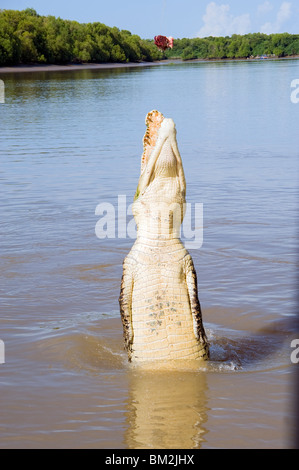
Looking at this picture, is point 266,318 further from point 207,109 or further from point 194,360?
point 207,109

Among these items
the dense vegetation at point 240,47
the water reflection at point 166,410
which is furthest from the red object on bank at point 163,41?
the dense vegetation at point 240,47

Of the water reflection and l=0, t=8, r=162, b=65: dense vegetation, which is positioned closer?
the water reflection

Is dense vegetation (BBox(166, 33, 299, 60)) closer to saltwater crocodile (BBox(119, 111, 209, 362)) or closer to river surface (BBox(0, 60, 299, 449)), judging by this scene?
river surface (BBox(0, 60, 299, 449))

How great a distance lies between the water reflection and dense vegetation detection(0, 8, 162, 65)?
80003 millimetres

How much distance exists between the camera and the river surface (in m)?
4.21

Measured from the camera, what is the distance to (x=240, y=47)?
6826 inches

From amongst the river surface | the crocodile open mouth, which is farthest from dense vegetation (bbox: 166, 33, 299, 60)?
the crocodile open mouth

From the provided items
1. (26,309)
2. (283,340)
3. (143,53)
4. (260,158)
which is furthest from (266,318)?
(143,53)

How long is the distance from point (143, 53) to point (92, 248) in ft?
486

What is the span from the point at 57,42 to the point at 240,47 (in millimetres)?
82914

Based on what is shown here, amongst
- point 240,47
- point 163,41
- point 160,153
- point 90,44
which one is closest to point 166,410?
point 160,153

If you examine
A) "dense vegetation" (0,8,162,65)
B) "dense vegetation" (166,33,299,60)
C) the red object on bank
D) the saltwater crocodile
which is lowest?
the saltwater crocodile

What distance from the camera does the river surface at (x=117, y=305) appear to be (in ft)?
13.8

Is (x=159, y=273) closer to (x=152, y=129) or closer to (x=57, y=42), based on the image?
(x=152, y=129)
